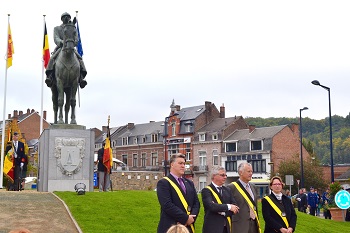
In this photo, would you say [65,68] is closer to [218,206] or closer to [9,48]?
[218,206]

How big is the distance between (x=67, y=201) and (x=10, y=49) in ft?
61.1

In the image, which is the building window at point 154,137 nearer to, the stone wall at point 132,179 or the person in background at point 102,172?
the stone wall at point 132,179

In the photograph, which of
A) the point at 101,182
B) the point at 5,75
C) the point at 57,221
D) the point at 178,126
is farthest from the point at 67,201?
the point at 178,126

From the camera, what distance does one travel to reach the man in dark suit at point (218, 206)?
9070 millimetres

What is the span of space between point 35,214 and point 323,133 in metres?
129

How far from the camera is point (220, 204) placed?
9070 mm

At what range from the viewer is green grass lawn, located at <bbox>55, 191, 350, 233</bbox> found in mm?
13831

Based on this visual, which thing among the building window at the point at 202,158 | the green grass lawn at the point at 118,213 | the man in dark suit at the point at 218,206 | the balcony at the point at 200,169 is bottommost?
the green grass lawn at the point at 118,213

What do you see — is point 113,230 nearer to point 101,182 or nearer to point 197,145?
point 101,182

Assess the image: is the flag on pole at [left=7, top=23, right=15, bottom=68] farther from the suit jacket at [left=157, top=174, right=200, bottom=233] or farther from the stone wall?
the stone wall

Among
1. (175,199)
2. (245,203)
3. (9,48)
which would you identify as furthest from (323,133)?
(175,199)

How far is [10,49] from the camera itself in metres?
32.3

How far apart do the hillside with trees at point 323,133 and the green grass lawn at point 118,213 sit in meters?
101

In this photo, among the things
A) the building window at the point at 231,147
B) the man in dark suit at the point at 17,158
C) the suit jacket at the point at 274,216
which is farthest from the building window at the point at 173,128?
the suit jacket at the point at 274,216
